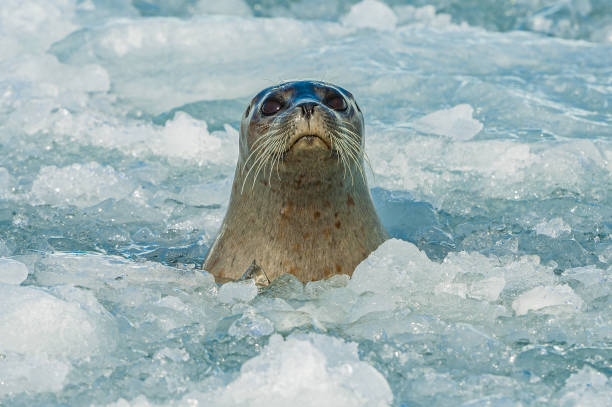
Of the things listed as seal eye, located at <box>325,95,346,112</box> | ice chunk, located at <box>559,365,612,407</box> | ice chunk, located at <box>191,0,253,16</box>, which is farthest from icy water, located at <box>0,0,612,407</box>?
ice chunk, located at <box>191,0,253,16</box>

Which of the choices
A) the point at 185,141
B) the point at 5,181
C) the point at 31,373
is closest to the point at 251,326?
the point at 31,373

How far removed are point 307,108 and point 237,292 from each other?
0.68 m

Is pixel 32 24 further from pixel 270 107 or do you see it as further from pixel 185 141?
pixel 270 107

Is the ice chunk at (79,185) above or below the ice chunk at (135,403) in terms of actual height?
below

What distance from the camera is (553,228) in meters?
3.62

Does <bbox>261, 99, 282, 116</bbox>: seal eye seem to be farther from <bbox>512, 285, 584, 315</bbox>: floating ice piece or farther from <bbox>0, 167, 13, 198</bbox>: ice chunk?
<bbox>0, 167, 13, 198</bbox>: ice chunk

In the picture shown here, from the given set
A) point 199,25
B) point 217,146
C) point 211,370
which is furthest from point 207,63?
point 211,370

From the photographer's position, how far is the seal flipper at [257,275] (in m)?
2.84

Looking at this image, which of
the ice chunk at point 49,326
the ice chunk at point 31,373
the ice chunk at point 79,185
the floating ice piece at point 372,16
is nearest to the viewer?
the ice chunk at point 31,373

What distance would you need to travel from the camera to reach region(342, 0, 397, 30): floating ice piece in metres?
8.55

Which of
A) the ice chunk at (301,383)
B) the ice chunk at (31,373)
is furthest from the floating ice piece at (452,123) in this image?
the ice chunk at (31,373)

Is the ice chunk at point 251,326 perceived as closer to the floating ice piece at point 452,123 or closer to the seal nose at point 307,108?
A: the seal nose at point 307,108

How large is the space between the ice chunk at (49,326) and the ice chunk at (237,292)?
0.46 meters

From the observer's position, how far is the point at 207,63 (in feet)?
22.1
